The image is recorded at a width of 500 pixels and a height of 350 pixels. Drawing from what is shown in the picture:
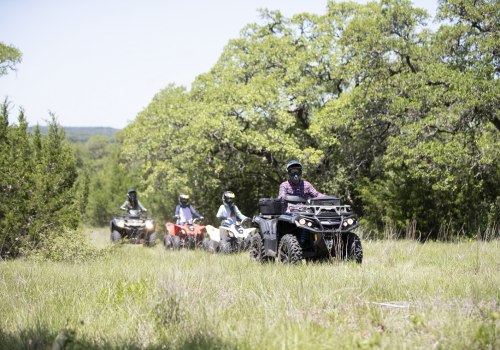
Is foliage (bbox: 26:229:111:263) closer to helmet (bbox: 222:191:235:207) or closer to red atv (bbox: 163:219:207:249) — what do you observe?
red atv (bbox: 163:219:207:249)

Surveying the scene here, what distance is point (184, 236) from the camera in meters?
13.4

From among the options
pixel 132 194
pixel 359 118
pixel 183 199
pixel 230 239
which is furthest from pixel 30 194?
pixel 359 118

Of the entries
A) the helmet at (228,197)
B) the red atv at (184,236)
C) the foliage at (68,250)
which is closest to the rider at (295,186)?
the helmet at (228,197)

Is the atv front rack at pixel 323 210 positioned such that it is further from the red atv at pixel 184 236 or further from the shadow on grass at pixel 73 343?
the red atv at pixel 184 236

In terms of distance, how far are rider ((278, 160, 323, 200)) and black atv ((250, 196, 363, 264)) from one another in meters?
0.28

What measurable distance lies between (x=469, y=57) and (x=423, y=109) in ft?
5.80

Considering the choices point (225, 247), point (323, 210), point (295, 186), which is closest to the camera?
point (323, 210)

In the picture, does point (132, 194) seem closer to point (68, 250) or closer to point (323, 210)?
point (68, 250)

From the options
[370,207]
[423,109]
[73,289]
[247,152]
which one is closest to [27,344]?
[73,289]

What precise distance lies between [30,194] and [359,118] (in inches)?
401

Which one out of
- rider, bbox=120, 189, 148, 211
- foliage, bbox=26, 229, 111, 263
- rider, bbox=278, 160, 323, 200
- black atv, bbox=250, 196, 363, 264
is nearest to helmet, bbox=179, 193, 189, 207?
rider, bbox=120, 189, 148, 211

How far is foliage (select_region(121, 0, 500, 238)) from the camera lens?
1327 centimetres

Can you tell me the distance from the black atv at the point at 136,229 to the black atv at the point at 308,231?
21.7 ft

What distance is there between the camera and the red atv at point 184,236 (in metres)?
13.0
